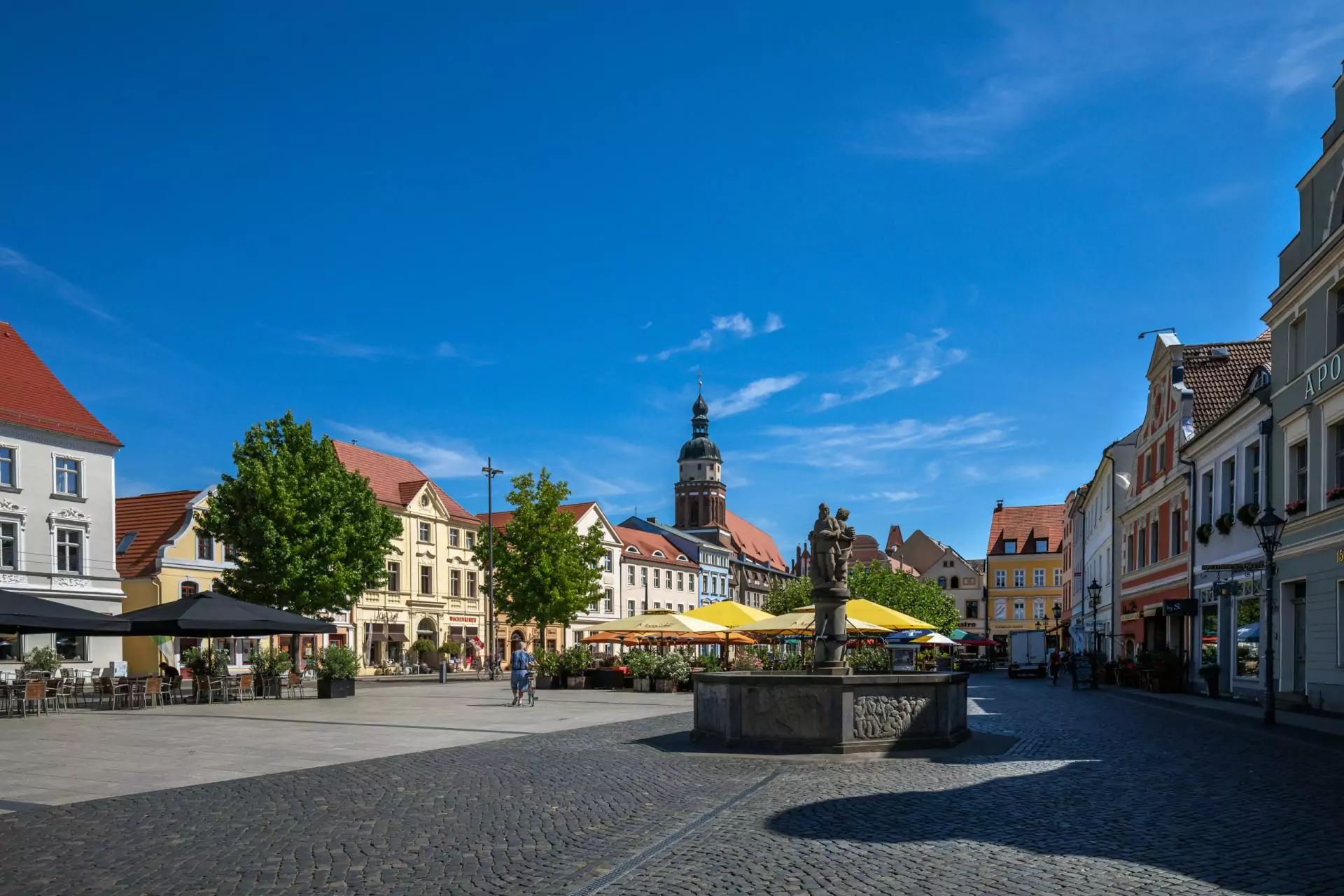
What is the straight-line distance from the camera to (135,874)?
789cm

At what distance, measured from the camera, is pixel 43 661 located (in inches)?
1308

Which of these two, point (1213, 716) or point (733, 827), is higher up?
point (733, 827)

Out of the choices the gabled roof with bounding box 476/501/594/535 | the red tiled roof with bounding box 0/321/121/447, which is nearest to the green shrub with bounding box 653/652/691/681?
the red tiled roof with bounding box 0/321/121/447

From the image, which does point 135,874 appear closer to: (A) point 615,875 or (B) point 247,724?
(A) point 615,875

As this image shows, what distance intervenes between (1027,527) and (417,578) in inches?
2457

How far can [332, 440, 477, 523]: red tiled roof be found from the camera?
60625 millimetres

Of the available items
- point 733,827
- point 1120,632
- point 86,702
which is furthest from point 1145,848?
point 1120,632

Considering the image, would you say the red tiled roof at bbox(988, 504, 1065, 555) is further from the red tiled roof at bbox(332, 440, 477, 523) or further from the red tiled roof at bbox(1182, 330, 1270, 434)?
the red tiled roof at bbox(1182, 330, 1270, 434)

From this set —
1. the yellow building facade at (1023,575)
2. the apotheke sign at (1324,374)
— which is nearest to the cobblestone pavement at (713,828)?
the apotheke sign at (1324,374)

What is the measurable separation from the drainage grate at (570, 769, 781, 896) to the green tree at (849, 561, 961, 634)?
7634 cm

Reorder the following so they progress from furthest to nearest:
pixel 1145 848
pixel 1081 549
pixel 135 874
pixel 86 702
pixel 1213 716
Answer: pixel 1081 549, pixel 86 702, pixel 1213 716, pixel 1145 848, pixel 135 874

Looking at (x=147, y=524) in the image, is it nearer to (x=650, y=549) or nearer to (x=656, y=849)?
(x=656, y=849)

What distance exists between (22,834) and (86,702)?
70.4ft

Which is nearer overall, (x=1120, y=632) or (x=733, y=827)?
(x=733, y=827)
